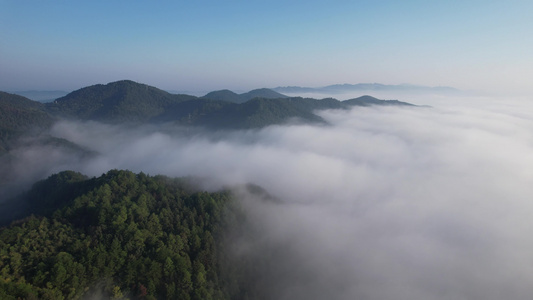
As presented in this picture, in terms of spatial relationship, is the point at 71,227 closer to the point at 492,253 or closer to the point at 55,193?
the point at 55,193

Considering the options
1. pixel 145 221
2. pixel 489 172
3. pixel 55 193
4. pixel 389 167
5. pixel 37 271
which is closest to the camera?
pixel 37 271

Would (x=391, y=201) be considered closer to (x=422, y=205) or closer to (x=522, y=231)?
(x=422, y=205)

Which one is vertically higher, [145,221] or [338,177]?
[145,221]

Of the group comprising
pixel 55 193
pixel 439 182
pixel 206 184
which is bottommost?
pixel 439 182

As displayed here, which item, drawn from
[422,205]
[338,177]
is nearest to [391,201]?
[422,205]

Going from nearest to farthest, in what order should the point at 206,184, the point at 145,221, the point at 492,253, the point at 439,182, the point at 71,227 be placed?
the point at 71,227
the point at 145,221
the point at 492,253
the point at 206,184
the point at 439,182

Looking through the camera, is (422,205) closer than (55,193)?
No
